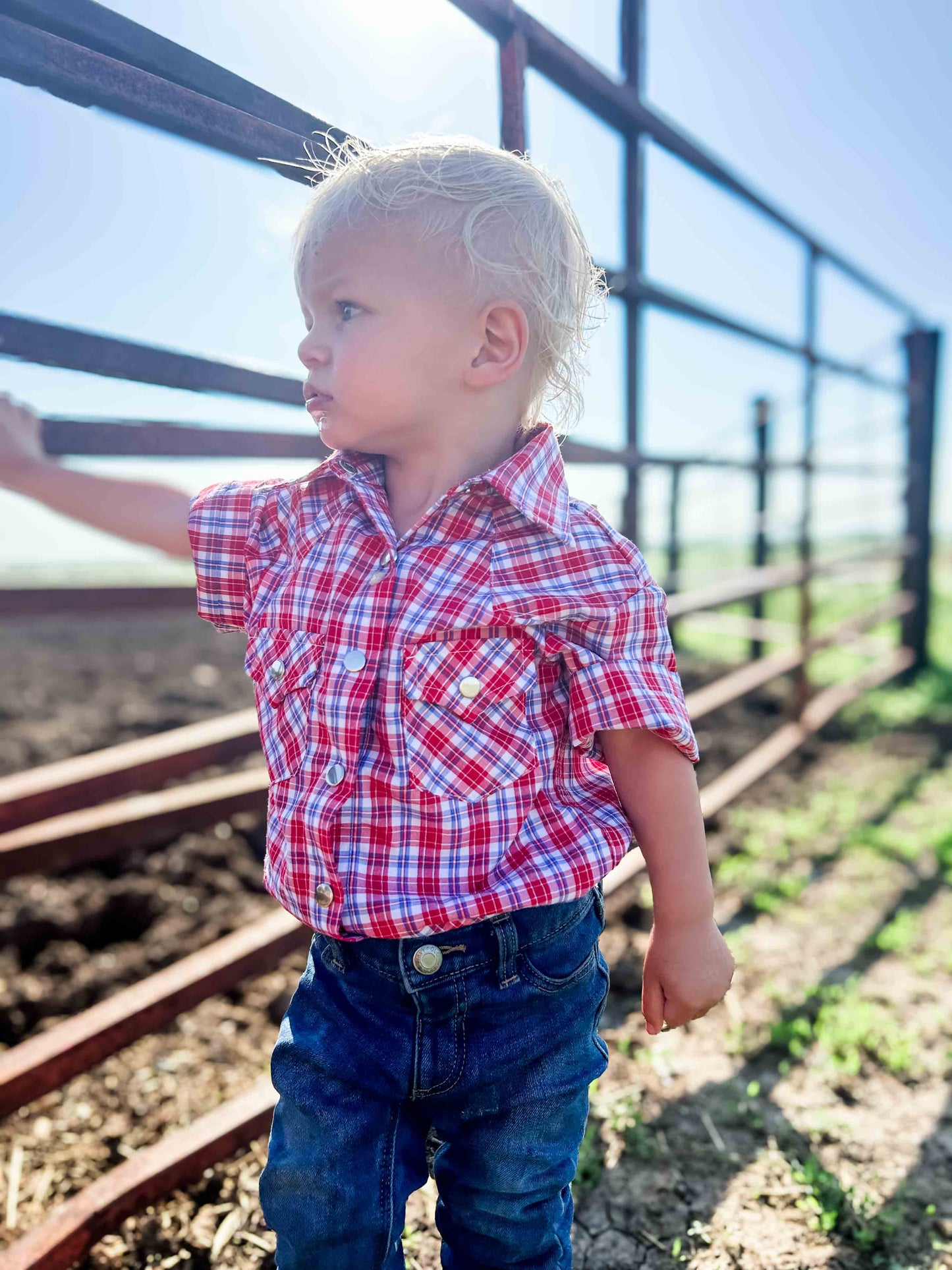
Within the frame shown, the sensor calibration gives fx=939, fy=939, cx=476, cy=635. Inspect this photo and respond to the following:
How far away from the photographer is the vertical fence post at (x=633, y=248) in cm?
221

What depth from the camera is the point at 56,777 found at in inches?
60.0

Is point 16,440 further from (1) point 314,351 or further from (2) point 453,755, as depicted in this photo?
(2) point 453,755

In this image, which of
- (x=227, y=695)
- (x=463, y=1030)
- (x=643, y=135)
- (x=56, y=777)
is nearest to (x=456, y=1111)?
(x=463, y=1030)

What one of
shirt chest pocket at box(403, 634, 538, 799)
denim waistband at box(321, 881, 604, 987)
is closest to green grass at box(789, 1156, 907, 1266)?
denim waistband at box(321, 881, 604, 987)

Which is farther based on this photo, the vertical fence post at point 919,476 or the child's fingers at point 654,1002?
the vertical fence post at point 919,476

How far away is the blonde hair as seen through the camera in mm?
1094

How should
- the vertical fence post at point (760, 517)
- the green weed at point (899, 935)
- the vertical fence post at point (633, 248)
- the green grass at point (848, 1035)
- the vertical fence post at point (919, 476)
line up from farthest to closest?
1. the vertical fence post at point (919, 476)
2. the vertical fence post at point (760, 517)
3. the green weed at point (899, 935)
4. the vertical fence post at point (633, 248)
5. the green grass at point (848, 1035)

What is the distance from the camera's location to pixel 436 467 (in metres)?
1.19

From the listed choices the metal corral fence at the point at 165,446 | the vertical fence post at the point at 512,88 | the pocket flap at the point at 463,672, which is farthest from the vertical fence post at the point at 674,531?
the pocket flap at the point at 463,672

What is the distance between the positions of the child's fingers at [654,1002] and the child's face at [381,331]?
2.48 ft

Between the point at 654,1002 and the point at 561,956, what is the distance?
5.6 inches

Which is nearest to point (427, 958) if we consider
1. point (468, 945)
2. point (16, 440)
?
point (468, 945)

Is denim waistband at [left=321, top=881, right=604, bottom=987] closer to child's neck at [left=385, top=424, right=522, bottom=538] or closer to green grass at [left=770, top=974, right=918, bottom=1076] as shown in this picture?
child's neck at [left=385, top=424, right=522, bottom=538]

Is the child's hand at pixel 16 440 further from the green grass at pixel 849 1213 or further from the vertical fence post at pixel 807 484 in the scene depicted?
the vertical fence post at pixel 807 484
